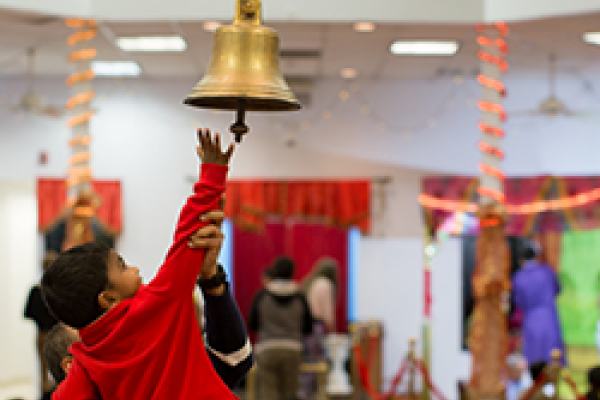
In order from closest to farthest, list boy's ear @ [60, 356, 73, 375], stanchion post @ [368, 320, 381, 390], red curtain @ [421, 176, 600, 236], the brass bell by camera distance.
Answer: the brass bell < boy's ear @ [60, 356, 73, 375] < red curtain @ [421, 176, 600, 236] < stanchion post @ [368, 320, 381, 390]

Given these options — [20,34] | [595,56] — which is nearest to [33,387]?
[20,34]

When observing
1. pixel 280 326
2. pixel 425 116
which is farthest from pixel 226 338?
pixel 425 116

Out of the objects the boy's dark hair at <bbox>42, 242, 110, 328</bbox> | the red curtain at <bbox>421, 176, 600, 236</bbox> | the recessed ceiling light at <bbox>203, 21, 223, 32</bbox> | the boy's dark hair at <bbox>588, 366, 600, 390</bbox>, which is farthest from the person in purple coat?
the boy's dark hair at <bbox>42, 242, 110, 328</bbox>

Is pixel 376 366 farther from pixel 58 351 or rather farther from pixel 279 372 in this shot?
pixel 58 351

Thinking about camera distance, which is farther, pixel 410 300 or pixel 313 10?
pixel 410 300

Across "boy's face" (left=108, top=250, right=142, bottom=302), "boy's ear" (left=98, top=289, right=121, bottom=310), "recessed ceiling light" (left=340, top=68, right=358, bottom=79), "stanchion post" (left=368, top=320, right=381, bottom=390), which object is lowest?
"stanchion post" (left=368, top=320, right=381, bottom=390)

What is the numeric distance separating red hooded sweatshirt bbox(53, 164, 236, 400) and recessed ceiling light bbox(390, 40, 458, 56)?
224 inches

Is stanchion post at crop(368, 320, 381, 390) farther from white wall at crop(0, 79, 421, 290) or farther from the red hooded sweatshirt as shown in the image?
the red hooded sweatshirt

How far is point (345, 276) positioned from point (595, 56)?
417 cm

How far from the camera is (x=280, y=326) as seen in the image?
6.52m

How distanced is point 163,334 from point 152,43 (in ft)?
19.2

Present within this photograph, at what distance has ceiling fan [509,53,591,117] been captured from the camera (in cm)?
815

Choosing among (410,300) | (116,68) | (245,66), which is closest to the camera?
(245,66)

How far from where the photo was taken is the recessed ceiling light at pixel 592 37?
6560 millimetres
